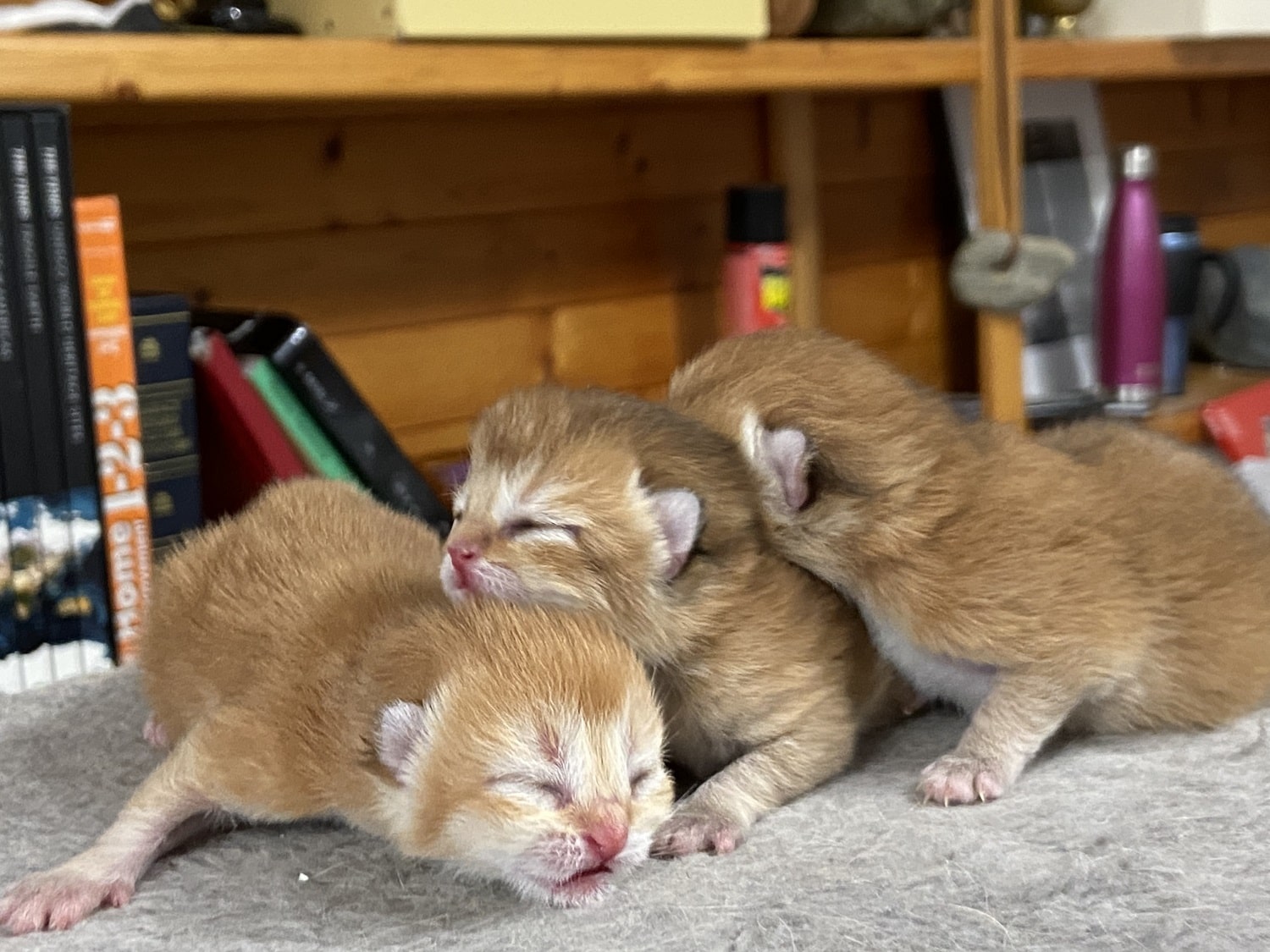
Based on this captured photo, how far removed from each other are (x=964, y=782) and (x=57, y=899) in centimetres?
59

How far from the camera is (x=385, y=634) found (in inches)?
31.0

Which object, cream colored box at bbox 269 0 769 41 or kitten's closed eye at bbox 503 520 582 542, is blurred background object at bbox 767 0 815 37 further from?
kitten's closed eye at bbox 503 520 582 542

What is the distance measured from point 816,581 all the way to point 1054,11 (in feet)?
4.34

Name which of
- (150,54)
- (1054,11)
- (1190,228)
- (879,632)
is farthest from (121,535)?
(1190,228)

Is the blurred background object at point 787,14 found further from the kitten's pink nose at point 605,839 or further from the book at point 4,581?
the kitten's pink nose at point 605,839

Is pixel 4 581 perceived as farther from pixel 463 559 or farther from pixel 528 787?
pixel 528 787

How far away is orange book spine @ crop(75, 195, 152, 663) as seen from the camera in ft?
3.84

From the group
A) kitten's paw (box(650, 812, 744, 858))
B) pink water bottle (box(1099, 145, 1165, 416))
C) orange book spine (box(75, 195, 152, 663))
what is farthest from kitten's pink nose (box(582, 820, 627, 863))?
pink water bottle (box(1099, 145, 1165, 416))

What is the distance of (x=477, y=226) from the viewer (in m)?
1.78

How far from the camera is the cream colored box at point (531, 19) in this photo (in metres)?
1.20

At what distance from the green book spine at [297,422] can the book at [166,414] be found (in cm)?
9

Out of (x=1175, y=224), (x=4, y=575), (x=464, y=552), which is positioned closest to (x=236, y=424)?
(x=4, y=575)

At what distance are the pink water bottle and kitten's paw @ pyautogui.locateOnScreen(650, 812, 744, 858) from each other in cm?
134

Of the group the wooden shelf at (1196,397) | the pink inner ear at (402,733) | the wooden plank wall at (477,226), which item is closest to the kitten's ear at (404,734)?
the pink inner ear at (402,733)
